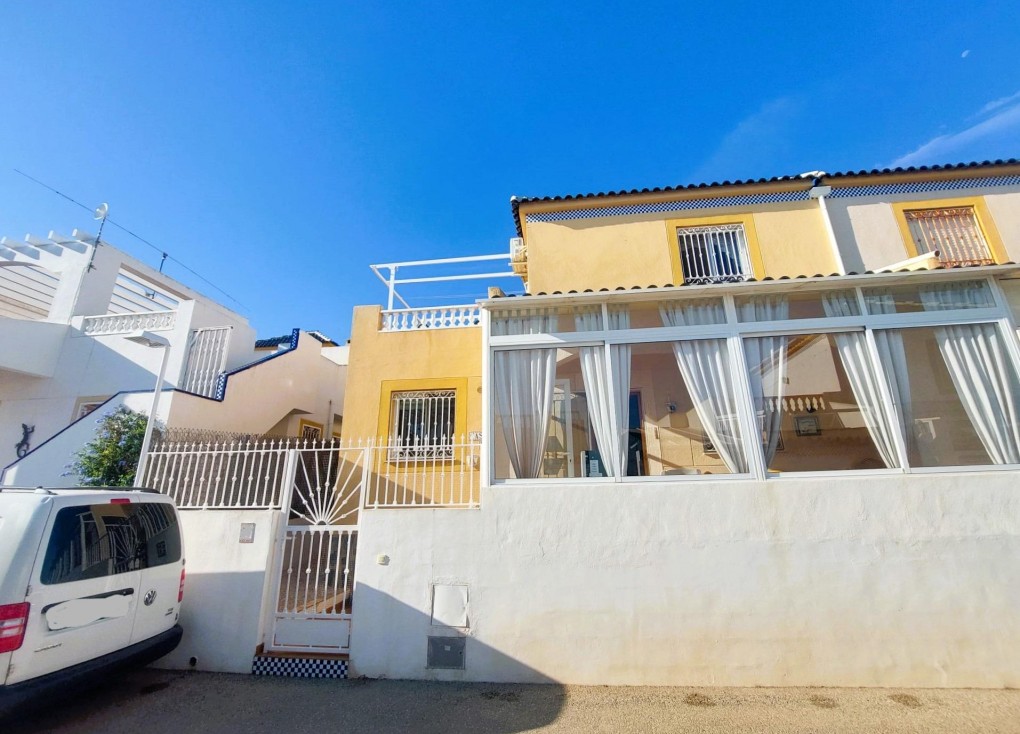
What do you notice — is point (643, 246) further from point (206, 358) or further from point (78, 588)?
point (206, 358)

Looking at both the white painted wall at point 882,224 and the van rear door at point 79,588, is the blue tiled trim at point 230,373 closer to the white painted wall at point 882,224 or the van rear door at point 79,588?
the van rear door at point 79,588

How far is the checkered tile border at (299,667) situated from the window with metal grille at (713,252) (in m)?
7.89

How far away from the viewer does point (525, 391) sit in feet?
17.1

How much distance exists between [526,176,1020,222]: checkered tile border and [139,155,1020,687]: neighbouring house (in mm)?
3189

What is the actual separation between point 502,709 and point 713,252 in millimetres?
8070

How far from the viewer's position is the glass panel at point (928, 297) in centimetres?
506

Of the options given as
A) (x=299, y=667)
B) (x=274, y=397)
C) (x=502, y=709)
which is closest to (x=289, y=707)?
(x=299, y=667)

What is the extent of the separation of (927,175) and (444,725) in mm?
11684

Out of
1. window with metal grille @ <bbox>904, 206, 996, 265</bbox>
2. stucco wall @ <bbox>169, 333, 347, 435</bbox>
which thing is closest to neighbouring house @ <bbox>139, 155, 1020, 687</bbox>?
window with metal grille @ <bbox>904, 206, 996, 265</bbox>

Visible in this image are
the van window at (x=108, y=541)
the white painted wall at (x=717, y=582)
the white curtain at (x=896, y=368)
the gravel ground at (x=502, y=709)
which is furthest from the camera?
the white curtain at (x=896, y=368)

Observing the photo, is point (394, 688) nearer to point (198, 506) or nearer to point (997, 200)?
point (198, 506)

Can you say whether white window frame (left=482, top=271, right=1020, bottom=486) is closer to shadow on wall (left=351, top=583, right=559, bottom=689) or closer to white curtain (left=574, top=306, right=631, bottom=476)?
white curtain (left=574, top=306, right=631, bottom=476)

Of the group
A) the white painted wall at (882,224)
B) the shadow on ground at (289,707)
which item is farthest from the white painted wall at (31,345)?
the white painted wall at (882,224)

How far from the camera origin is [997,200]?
26.4ft
